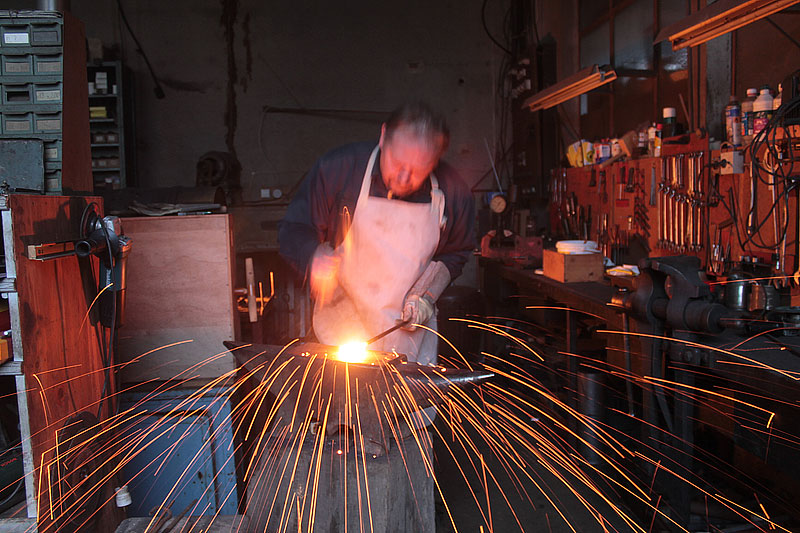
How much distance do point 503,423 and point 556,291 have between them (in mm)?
1336

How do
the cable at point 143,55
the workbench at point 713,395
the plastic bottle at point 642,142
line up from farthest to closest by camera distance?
the cable at point 143,55 < the plastic bottle at point 642,142 < the workbench at point 713,395

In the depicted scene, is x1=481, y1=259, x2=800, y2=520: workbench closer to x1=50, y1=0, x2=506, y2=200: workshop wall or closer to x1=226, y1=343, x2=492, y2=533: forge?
x1=226, y1=343, x2=492, y2=533: forge

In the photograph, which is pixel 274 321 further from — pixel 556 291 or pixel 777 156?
pixel 777 156


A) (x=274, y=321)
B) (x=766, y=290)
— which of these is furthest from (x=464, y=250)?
(x=274, y=321)

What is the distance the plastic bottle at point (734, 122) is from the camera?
3.29 meters

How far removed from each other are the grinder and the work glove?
1091 mm

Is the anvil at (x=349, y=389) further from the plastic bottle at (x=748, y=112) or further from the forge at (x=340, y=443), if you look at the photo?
the plastic bottle at (x=748, y=112)

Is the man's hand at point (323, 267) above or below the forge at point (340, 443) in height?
above

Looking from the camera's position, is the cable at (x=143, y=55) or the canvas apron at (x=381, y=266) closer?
the canvas apron at (x=381, y=266)

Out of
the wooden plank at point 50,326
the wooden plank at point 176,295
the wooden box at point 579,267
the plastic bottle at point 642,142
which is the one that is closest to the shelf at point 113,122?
the wooden plank at point 176,295

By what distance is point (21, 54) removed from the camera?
2.14 m

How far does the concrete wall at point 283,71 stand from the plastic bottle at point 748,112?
378 cm

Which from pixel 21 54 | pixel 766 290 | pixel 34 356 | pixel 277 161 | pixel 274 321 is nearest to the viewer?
pixel 34 356

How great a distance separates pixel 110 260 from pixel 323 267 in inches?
31.6
